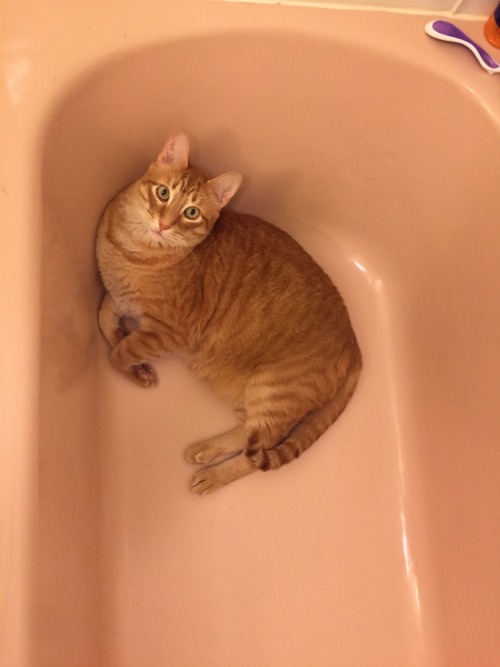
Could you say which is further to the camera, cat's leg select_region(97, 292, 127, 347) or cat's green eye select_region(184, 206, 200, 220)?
cat's leg select_region(97, 292, 127, 347)

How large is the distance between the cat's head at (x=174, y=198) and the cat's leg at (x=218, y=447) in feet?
1.73

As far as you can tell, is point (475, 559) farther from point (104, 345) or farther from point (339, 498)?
point (104, 345)

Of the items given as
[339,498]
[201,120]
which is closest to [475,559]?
[339,498]

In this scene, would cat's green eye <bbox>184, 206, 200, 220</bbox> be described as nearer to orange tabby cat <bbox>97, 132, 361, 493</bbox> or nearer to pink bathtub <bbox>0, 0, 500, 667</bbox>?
orange tabby cat <bbox>97, 132, 361, 493</bbox>

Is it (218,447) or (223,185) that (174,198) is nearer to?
(223,185)

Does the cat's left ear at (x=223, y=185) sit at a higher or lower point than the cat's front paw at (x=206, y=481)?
higher

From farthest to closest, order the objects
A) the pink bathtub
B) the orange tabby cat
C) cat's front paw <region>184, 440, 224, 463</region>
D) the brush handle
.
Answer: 1. cat's front paw <region>184, 440, 224, 463</region>
2. the orange tabby cat
3. the brush handle
4. the pink bathtub

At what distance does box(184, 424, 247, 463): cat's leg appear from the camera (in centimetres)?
142

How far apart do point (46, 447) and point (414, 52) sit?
3.76 feet

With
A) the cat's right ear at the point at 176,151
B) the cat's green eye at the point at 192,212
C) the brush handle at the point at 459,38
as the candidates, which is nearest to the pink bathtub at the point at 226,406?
the brush handle at the point at 459,38

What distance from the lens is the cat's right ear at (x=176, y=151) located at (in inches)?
47.0

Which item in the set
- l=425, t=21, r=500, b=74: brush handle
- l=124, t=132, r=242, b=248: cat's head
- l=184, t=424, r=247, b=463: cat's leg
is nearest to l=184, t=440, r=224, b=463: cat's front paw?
l=184, t=424, r=247, b=463: cat's leg

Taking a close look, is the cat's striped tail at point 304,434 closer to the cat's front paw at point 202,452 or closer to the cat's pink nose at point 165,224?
the cat's front paw at point 202,452

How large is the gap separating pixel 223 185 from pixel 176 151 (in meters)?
0.13
